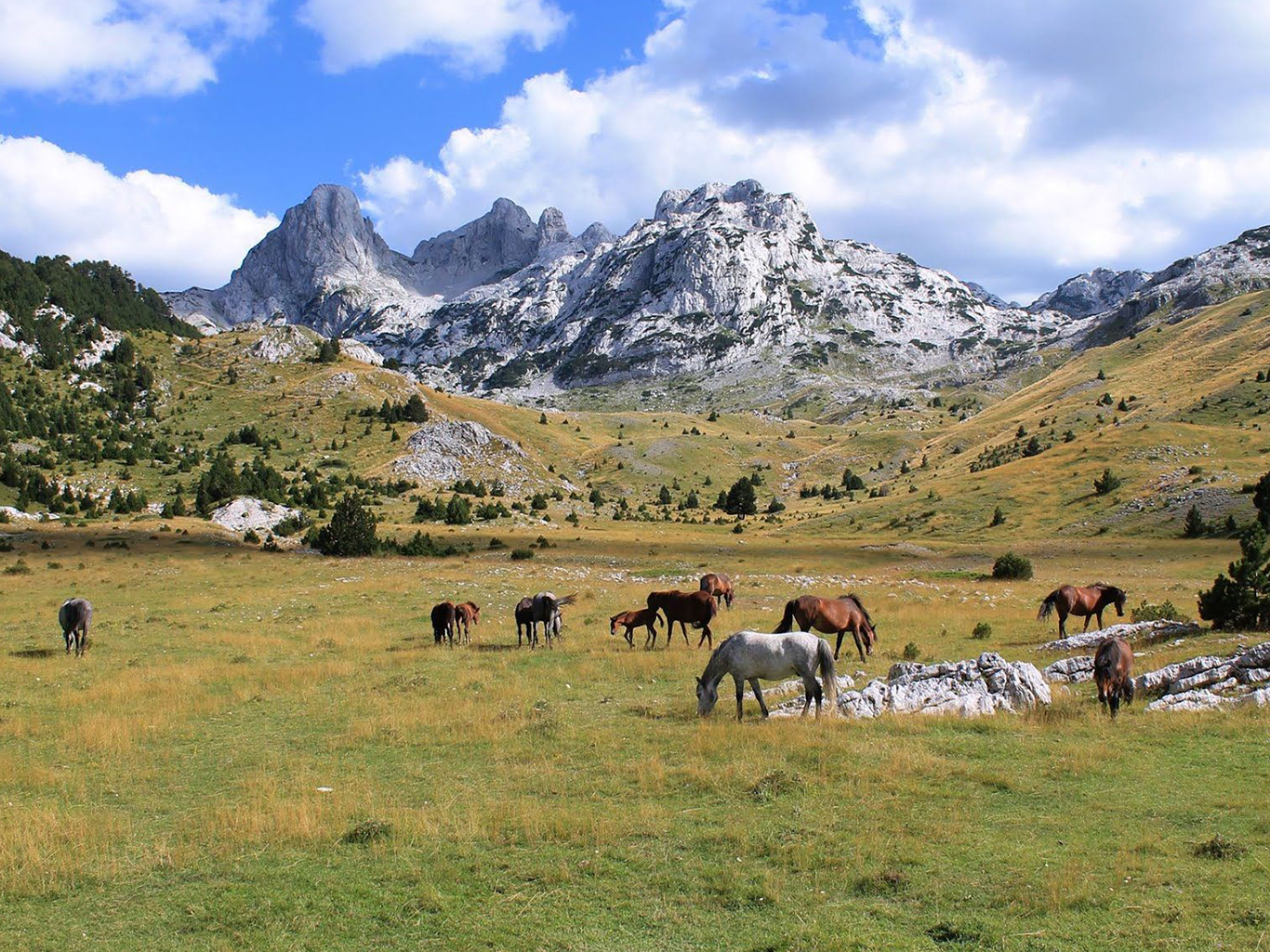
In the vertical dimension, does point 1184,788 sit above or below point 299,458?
below

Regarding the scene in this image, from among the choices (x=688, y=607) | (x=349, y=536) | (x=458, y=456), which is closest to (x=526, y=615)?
(x=688, y=607)

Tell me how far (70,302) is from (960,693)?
17370 centimetres

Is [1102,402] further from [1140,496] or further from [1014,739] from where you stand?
[1014,739]

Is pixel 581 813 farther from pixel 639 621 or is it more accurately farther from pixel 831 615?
pixel 639 621

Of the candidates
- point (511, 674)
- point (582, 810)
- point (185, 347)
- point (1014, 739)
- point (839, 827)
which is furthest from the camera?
point (185, 347)

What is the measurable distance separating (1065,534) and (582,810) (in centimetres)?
7071

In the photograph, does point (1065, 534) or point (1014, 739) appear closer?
point (1014, 739)

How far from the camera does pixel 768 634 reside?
17.4 m

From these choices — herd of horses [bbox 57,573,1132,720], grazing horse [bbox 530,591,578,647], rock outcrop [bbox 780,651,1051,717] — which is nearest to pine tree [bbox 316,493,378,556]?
herd of horses [bbox 57,573,1132,720]

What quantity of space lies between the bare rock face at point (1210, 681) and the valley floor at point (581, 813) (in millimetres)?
1099

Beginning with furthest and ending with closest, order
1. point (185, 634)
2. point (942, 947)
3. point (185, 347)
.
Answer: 1. point (185, 347)
2. point (185, 634)
3. point (942, 947)

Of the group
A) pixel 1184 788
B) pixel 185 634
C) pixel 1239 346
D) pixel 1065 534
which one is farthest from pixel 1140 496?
pixel 1239 346

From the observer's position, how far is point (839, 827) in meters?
11.0

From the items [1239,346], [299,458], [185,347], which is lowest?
[299,458]
